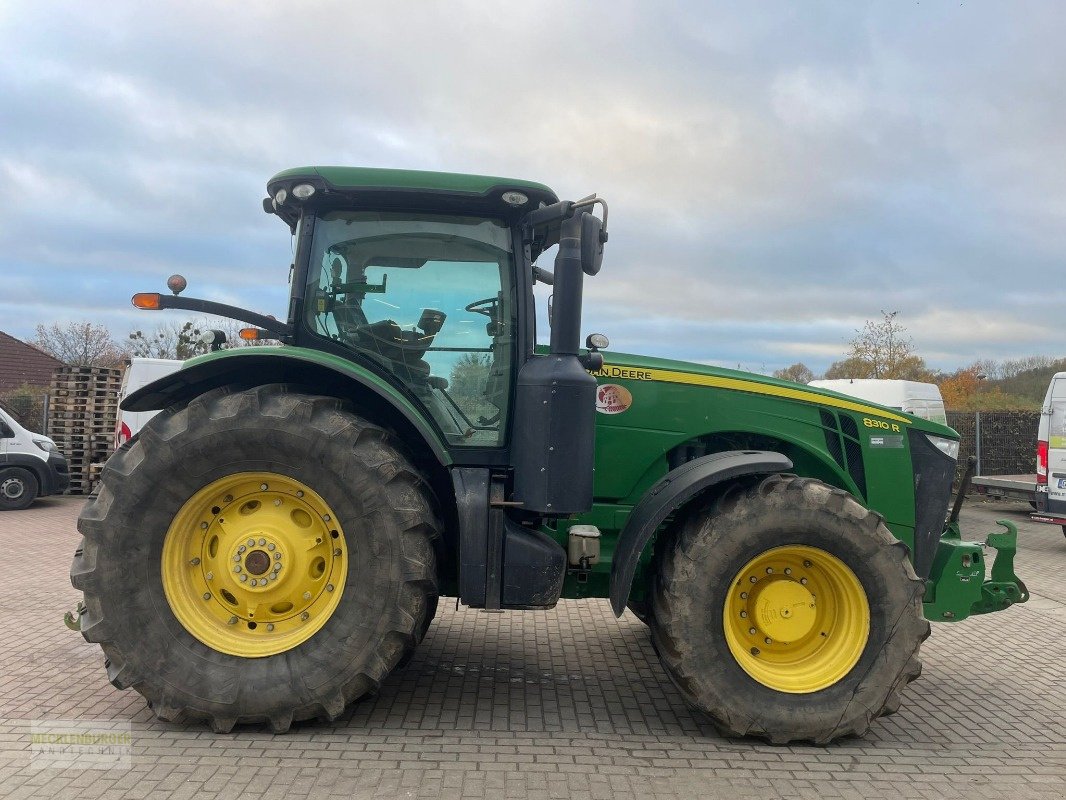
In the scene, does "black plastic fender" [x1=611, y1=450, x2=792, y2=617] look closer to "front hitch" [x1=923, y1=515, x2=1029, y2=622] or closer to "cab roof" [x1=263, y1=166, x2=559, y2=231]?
"front hitch" [x1=923, y1=515, x2=1029, y2=622]

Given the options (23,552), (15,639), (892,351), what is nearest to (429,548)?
(15,639)

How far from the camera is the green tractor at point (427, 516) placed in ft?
12.0

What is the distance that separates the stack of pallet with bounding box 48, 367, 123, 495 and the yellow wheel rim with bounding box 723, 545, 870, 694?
1389 centimetres

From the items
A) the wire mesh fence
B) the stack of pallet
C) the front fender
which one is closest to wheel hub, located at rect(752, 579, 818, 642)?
the front fender

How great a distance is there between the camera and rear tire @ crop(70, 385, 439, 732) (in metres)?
3.61

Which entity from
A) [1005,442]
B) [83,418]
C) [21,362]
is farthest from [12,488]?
[21,362]

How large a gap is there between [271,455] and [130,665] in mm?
1145

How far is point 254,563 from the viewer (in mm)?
3744

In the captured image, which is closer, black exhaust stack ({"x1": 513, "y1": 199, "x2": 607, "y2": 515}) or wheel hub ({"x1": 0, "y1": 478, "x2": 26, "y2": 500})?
black exhaust stack ({"x1": 513, "y1": 199, "x2": 607, "y2": 515})

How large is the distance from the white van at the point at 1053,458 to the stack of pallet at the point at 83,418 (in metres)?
15.3

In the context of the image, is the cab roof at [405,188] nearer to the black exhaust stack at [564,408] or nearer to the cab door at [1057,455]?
the black exhaust stack at [564,408]

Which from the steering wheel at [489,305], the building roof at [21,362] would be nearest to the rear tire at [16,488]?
the steering wheel at [489,305]

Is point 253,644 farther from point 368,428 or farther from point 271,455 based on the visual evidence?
point 368,428

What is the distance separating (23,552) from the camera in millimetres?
8977
